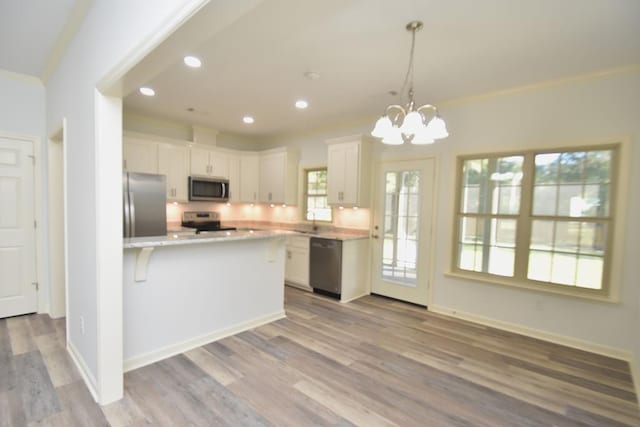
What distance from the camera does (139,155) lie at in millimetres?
4676

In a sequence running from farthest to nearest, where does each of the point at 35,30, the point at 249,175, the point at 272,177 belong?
the point at 249,175, the point at 272,177, the point at 35,30

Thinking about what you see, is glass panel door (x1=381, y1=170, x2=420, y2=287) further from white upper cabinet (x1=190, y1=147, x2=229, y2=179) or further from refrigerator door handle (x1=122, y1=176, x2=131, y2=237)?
refrigerator door handle (x1=122, y1=176, x2=131, y2=237)

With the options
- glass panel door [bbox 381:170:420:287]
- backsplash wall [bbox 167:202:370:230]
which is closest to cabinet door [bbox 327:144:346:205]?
backsplash wall [bbox 167:202:370:230]

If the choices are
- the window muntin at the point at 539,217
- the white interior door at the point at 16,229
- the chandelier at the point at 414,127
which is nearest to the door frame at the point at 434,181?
the window muntin at the point at 539,217

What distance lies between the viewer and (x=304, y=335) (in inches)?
128

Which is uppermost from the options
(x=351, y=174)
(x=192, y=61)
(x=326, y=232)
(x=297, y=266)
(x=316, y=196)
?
(x=192, y=61)

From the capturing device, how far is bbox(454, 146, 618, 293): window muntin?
10.2 feet

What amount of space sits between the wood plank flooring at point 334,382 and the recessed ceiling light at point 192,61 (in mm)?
2716

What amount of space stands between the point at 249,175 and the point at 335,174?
6.73 feet

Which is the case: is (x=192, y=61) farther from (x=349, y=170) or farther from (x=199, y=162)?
(x=199, y=162)

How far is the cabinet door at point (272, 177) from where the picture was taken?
5613 mm

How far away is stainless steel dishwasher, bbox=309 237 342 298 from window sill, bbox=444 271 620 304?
148 cm

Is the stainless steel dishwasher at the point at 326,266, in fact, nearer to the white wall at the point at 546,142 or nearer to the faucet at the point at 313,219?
the faucet at the point at 313,219

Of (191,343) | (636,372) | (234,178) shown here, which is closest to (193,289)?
(191,343)
